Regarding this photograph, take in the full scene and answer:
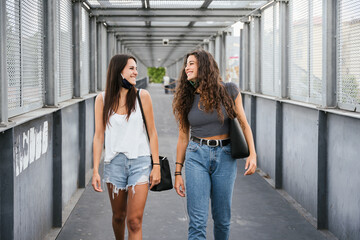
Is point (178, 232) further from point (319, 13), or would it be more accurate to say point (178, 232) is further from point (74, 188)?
point (319, 13)

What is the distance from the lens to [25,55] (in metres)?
4.77

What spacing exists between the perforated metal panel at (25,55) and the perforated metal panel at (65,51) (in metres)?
1.34

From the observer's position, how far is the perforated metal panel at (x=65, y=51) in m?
7.04

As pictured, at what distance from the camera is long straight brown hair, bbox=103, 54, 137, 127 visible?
150 inches

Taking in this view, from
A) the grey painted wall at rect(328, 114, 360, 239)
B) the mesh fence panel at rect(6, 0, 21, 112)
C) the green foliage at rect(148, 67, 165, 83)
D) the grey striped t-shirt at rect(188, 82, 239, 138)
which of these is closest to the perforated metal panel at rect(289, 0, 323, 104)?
the grey painted wall at rect(328, 114, 360, 239)

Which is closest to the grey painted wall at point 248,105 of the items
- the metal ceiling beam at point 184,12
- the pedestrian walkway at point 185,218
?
the metal ceiling beam at point 184,12

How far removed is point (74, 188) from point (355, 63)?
4315mm

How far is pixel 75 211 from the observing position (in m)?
6.46

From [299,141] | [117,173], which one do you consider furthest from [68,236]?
[299,141]

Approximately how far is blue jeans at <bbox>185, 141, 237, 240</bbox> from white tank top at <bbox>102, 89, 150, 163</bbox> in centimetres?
35

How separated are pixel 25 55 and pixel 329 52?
3.12m

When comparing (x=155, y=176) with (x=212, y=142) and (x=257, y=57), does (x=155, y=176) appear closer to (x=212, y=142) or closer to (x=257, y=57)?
(x=212, y=142)

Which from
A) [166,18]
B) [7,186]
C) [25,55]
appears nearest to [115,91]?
[7,186]

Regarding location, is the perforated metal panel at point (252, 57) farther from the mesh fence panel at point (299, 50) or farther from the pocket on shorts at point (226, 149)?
the pocket on shorts at point (226, 149)
